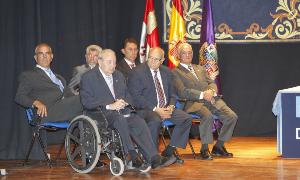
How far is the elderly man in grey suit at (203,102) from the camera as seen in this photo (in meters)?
6.41

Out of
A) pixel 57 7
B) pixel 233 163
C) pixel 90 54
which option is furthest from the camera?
pixel 57 7

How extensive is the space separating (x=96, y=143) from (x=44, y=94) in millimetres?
1015

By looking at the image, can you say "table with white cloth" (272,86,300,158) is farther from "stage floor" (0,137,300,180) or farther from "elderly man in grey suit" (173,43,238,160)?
"elderly man in grey suit" (173,43,238,160)

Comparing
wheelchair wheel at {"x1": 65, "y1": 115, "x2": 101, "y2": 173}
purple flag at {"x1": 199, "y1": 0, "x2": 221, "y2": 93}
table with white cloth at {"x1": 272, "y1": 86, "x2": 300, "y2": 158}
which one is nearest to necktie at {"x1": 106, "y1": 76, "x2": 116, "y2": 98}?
wheelchair wheel at {"x1": 65, "y1": 115, "x2": 101, "y2": 173}

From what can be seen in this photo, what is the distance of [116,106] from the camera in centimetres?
547

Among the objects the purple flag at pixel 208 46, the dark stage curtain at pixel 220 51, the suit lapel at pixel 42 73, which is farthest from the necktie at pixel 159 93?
the dark stage curtain at pixel 220 51

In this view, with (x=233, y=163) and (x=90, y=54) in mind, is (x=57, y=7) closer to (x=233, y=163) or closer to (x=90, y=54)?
(x=90, y=54)

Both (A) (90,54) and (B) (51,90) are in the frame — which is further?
(A) (90,54)

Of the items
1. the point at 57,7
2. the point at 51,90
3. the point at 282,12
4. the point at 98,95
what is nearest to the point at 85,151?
the point at 98,95

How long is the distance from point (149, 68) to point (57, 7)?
6.68 ft

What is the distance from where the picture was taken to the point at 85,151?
18.1 feet

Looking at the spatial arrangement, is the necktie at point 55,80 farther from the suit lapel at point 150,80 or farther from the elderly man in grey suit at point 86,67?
the suit lapel at point 150,80

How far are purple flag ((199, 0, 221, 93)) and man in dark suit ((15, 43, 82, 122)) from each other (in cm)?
194

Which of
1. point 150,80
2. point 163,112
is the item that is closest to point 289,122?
point 163,112
